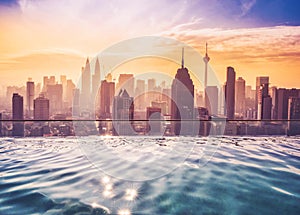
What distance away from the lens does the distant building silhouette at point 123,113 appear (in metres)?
4.24

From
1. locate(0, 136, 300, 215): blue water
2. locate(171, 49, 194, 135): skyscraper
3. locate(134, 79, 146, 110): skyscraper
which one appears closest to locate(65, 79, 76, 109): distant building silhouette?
locate(134, 79, 146, 110): skyscraper

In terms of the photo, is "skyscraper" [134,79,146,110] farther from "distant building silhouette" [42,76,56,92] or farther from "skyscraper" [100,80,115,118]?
"distant building silhouette" [42,76,56,92]

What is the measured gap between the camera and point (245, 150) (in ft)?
10.6

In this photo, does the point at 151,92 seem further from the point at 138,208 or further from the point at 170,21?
the point at 138,208

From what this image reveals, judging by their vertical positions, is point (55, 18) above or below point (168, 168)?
above

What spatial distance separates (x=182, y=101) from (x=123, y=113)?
181 centimetres

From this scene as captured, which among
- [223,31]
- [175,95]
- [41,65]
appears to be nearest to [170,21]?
[175,95]

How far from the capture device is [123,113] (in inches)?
175

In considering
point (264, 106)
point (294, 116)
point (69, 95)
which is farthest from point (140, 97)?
point (69, 95)

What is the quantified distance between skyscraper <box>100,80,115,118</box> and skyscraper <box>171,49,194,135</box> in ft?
4.64

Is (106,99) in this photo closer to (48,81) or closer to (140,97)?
(140,97)

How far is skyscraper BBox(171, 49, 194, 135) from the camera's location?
4.29 metres

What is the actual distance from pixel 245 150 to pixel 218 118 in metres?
1.19

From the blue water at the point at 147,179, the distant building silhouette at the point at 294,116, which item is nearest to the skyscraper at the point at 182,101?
the blue water at the point at 147,179
